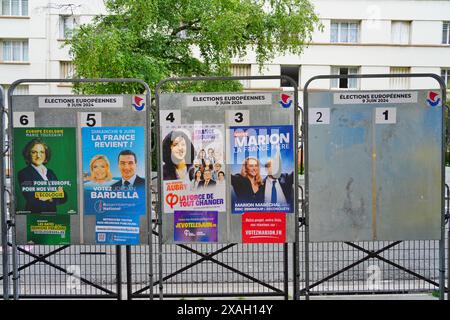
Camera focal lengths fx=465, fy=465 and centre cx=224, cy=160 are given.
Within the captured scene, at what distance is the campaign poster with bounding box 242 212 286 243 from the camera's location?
15.2 ft

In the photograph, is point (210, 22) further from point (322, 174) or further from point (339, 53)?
point (339, 53)

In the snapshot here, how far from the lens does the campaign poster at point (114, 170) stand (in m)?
4.60

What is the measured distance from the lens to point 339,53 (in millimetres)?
27469

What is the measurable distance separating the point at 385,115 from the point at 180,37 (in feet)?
44.1

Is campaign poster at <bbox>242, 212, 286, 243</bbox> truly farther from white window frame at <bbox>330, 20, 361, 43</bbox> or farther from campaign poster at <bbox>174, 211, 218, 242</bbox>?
white window frame at <bbox>330, 20, 361, 43</bbox>

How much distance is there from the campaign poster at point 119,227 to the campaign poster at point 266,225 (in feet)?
3.59

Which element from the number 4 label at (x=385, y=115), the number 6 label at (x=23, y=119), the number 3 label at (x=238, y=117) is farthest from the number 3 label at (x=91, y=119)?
the number 4 label at (x=385, y=115)

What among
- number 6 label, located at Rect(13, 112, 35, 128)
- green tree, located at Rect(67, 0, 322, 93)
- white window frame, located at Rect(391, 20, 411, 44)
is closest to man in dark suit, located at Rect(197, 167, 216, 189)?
number 6 label, located at Rect(13, 112, 35, 128)

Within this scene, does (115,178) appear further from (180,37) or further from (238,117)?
(180,37)

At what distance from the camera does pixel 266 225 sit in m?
4.64

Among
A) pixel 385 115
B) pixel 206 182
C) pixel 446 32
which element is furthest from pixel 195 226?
pixel 446 32

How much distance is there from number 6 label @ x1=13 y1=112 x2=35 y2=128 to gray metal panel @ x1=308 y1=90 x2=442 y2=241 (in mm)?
2754

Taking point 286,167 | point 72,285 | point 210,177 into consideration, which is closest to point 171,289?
point 72,285

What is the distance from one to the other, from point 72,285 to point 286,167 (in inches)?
130
